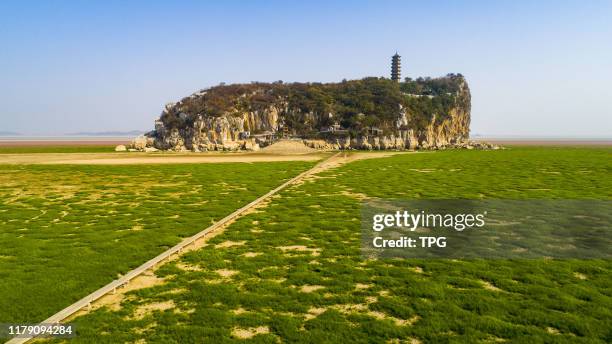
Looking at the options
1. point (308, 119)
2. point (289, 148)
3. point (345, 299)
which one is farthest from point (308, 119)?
point (345, 299)

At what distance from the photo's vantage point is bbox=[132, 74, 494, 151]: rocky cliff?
379 ft

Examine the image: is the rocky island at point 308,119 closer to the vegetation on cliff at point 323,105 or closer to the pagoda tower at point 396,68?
the vegetation on cliff at point 323,105

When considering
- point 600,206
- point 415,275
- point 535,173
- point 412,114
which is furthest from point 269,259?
point 412,114

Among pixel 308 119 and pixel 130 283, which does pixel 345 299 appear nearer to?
pixel 130 283

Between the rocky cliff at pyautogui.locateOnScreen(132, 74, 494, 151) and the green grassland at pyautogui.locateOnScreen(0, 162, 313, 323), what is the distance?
254ft

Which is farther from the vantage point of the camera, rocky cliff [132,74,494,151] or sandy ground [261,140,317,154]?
rocky cliff [132,74,494,151]

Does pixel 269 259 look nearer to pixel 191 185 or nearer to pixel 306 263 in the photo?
pixel 306 263

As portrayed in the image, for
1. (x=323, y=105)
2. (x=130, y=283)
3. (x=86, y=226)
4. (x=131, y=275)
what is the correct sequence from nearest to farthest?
(x=130, y=283)
(x=131, y=275)
(x=86, y=226)
(x=323, y=105)

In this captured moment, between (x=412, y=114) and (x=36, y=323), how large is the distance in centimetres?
13051

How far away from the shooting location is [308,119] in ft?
407

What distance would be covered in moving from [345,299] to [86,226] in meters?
15.0

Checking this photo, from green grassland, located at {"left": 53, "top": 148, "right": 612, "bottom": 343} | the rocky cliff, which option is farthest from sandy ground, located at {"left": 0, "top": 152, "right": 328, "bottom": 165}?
green grassland, located at {"left": 53, "top": 148, "right": 612, "bottom": 343}

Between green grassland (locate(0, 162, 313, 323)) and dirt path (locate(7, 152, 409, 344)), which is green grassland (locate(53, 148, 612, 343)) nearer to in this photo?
dirt path (locate(7, 152, 409, 344))

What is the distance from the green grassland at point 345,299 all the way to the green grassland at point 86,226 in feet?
6.94
